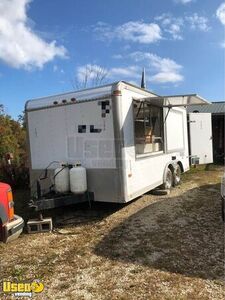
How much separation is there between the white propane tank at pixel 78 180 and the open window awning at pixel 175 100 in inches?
77.2

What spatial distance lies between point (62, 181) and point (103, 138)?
1198mm

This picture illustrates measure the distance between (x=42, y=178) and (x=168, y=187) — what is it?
337 centimetres

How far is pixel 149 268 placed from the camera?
14.5 ft

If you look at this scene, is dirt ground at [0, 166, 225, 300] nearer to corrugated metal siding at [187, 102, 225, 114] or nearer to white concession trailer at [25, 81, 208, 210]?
white concession trailer at [25, 81, 208, 210]

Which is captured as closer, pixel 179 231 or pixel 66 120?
pixel 179 231

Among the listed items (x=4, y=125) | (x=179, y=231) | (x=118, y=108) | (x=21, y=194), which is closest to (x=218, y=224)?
(x=179, y=231)

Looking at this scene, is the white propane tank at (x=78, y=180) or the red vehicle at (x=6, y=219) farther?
the white propane tank at (x=78, y=180)

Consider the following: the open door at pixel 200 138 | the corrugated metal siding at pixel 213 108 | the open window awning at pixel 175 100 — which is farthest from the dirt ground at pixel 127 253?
the corrugated metal siding at pixel 213 108

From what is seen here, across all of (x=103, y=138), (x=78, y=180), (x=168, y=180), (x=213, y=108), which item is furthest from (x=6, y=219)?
(x=213, y=108)

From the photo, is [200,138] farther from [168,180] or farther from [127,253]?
[127,253]

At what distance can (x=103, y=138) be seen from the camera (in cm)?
647

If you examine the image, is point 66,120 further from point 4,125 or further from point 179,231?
point 4,125

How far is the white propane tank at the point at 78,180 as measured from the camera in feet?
21.5

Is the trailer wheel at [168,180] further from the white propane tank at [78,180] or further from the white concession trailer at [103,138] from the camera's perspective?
the white propane tank at [78,180]
